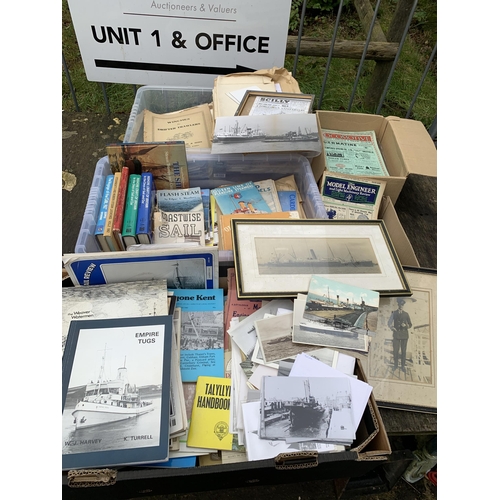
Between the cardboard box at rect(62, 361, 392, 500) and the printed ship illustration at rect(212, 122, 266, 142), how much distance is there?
95 centimetres

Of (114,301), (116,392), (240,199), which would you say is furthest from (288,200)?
(116,392)

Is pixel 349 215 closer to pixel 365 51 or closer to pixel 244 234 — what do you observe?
pixel 244 234

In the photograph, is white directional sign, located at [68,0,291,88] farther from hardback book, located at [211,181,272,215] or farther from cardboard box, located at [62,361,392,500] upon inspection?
cardboard box, located at [62,361,392,500]

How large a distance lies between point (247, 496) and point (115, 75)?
5.91 ft

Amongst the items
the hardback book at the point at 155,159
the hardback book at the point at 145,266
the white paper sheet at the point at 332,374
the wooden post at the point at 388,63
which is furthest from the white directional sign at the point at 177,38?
the white paper sheet at the point at 332,374

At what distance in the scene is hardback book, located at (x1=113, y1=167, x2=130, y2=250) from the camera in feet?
4.02

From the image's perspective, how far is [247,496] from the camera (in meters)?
1.38

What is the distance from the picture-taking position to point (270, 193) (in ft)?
5.16

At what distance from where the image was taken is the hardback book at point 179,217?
139 centimetres

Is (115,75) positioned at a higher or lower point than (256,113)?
higher

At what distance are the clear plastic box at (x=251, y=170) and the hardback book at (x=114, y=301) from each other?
51 cm

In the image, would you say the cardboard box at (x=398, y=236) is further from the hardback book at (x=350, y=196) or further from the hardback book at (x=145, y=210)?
the hardback book at (x=145, y=210)

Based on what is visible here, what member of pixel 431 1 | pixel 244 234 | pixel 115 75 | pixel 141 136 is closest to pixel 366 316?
pixel 244 234

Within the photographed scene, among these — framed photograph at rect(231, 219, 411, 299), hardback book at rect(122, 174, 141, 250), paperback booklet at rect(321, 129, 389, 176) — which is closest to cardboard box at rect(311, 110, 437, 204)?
paperback booklet at rect(321, 129, 389, 176)
